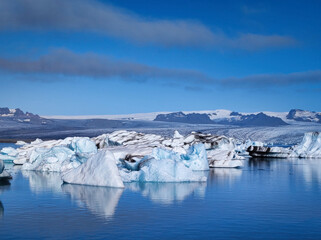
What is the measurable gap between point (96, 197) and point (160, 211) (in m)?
2.35

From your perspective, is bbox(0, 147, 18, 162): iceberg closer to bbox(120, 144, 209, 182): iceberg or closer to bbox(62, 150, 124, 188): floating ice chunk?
bbox(120, 144, 209, 182): iceberg

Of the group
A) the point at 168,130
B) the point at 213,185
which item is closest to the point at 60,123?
the point at 168,130

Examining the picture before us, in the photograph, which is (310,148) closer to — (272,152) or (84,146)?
(272,152)

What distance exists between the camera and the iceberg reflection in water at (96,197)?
395 inches

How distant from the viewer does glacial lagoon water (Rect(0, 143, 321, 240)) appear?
26.2 feet

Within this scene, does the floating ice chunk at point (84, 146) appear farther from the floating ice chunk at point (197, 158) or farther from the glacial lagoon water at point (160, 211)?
the glacial lagoon water at point (160, 211)

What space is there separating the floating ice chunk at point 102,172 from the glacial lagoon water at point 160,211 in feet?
1.02

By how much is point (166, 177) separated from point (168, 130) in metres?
67.6

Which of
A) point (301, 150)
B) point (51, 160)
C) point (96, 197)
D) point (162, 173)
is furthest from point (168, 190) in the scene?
point (301, 150)

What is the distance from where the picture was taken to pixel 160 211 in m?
10.1

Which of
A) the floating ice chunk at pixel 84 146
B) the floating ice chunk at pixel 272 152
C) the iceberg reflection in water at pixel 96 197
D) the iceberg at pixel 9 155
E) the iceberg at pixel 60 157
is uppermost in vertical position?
the floating ice chunk at pixel 84 146

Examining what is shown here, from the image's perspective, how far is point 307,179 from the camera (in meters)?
18.1

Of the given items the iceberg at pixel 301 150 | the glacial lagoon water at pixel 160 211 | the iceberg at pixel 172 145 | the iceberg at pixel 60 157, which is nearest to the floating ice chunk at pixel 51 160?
the iceberg at pixel 60 157

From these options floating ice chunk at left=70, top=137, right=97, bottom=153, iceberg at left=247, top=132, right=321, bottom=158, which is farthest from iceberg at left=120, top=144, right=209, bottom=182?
iceberg at left=247, top=132, right=321, bottom=158
